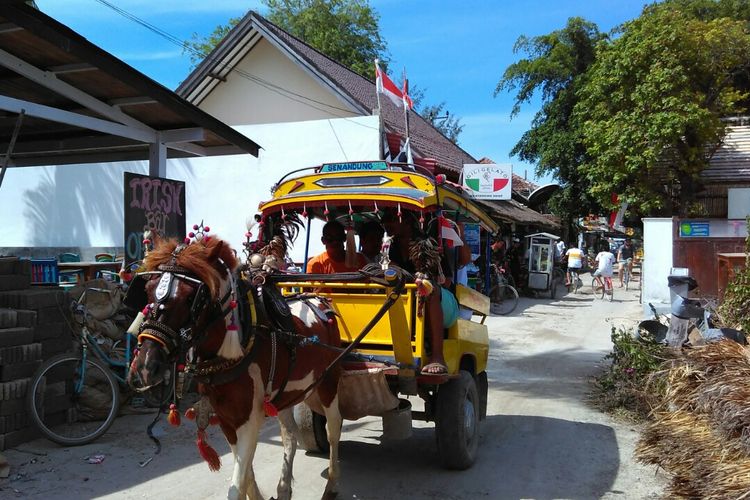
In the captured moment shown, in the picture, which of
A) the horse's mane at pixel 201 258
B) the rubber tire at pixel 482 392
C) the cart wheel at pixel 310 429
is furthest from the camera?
the rubber tire at pixel 482 392

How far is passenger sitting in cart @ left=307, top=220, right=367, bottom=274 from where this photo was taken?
541cm

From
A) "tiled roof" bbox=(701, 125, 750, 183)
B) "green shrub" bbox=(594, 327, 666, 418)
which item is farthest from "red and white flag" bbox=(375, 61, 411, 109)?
"tiled roof" bbox=(701, 125, 750, 183)

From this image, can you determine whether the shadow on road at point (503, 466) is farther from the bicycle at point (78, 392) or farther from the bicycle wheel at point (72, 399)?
the bicycle wheel at point (72, 399)

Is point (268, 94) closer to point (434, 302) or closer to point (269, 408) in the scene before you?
point (434, 302)

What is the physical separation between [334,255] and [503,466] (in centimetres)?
239

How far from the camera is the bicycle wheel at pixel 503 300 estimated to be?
53.8 feet

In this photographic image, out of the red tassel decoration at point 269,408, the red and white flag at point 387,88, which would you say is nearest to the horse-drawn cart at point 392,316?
the red tassel decoration at point 269,408

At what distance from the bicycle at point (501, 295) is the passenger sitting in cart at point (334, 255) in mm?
11450

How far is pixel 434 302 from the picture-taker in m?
4.78

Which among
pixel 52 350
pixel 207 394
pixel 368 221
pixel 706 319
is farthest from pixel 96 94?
pixel 706 319

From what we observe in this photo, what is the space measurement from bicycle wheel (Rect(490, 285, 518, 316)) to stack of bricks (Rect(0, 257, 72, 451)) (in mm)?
12032

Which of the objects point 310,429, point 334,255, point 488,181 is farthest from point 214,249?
point 488,181

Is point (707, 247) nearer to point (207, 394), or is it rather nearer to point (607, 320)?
point (607, 320)

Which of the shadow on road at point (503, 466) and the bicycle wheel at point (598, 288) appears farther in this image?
the bicycle wheel at point (598, 288)
